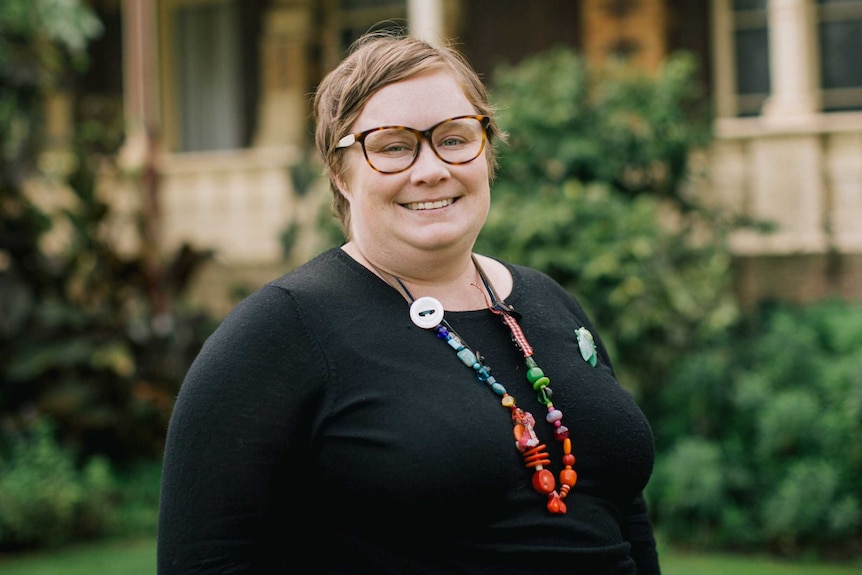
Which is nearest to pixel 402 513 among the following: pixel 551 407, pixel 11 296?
pixel 551 407

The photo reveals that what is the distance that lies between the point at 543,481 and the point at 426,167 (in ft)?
2.12

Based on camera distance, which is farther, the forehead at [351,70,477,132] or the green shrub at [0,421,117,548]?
the green shrub at [0,421,117,548]

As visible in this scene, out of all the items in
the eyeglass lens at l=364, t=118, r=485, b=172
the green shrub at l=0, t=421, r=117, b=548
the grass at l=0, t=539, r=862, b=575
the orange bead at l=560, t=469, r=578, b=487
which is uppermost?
the eyeglass lens at l=364, t=118, r=485, b=172

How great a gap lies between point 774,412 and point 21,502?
469 centimetres

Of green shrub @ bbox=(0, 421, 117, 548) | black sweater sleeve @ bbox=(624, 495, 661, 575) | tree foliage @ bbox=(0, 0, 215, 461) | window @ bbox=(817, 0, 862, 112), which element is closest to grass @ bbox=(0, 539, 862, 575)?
green shrub @ bbox=(0, 421, 117, 548)

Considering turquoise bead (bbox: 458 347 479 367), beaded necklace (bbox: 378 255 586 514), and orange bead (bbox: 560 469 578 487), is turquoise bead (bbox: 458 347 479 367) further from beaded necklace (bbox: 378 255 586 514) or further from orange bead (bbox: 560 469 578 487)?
orange bead (bbox: 560 469 578 487)

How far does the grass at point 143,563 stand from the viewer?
578cm

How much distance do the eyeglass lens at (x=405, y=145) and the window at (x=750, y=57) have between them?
9256 millimetres

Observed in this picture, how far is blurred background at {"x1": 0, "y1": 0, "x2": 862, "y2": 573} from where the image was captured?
644 centimetres

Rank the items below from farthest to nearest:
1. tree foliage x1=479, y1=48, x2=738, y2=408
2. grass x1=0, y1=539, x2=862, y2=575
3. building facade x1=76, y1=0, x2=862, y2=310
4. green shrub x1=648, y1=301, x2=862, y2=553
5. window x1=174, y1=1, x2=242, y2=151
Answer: window x1=174, y1=1, x2=242, y2=151
building facade x1=76, y1=0, x2=862, y2=310
tree foliage x1=479, y1=48, x2=738, y2=408
green shrub x1=648, y1=301, x2=862, y2=553
grass x1=0, y1=539, x2=862, y2=575

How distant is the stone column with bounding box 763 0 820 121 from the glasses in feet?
25.1

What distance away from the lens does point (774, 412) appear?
6.34m

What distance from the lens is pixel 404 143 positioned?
2023mm

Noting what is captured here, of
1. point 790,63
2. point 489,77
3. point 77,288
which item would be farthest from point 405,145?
point 489,77
